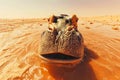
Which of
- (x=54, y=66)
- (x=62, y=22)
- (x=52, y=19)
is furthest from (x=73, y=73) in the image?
(x=52, y=19)

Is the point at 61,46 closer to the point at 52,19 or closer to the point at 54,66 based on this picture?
the point at 54,66

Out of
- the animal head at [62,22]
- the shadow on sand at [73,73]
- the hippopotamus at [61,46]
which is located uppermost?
the animal head at [62,22]

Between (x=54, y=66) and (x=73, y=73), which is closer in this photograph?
(x=54, y=66)

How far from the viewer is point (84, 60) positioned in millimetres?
5844

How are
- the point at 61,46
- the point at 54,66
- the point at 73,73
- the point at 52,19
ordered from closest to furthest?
the point at 61,46 → the point at 54,66 → the point at 73,73 → the point at 52,19

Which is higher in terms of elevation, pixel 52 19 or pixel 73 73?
pixel 52 19

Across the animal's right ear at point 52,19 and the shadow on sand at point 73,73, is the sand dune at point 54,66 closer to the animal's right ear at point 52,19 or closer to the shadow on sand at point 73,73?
the shadow on sand at point 73,73

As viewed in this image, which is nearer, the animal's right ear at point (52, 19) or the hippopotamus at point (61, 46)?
the hippopotamus at point (61, 46)

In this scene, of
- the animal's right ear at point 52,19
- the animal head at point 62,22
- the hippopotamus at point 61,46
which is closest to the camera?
the hippopotamus at point 61,46

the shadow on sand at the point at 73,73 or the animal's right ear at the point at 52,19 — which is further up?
the animal's right ear at the point at 52,19

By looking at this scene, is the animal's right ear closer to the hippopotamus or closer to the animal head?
the animal head

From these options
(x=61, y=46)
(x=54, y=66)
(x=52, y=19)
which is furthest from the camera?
(x=52, y=19)

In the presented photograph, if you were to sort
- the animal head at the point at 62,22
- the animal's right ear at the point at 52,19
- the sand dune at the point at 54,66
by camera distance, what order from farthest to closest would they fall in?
the animal's right ear at the point at 52,19 → the sand dune at the point at 54,66 → the animal head at the point at 62,22

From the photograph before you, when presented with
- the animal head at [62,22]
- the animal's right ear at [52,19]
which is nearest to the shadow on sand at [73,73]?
the animal head at [62,22]
